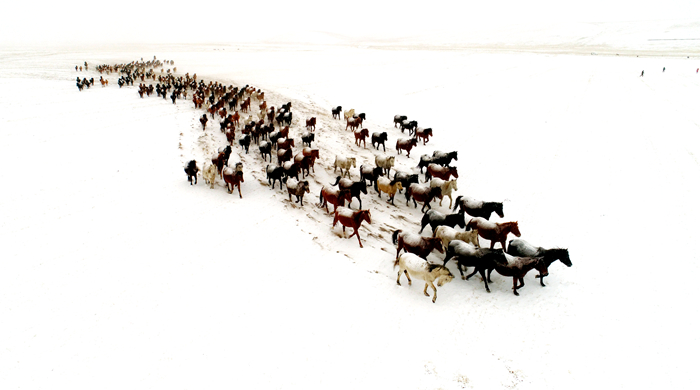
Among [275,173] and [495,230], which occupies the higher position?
[275,173]

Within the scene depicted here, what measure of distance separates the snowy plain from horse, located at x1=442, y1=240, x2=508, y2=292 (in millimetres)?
525

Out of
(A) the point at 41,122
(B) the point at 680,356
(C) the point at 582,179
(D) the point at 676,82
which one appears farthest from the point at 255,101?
(D) the point at 676,82

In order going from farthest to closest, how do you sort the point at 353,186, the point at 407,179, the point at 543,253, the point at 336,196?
the point at 407,179
the point at 353,186
the point at 336,196
the point at 543,253

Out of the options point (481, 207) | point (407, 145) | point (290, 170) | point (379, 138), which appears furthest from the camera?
point (379, 138)

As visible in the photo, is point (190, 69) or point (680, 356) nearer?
point (680, 356)

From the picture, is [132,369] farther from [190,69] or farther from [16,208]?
[190,69]

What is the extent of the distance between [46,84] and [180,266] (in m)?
33.8

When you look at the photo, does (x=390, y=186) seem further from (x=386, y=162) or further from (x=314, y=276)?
(x=314, y=276)

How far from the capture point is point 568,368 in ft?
20.7

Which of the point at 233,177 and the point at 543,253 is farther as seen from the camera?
the point at 233,177

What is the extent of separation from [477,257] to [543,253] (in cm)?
189

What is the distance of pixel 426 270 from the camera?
7637 millimetres

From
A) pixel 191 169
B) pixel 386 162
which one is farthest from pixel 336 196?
pixel 191 169

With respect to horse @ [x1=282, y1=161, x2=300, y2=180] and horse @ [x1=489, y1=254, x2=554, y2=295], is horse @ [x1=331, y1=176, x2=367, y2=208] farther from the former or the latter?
horse @ [x1=489, y1=254, x2=554, y2=295]
